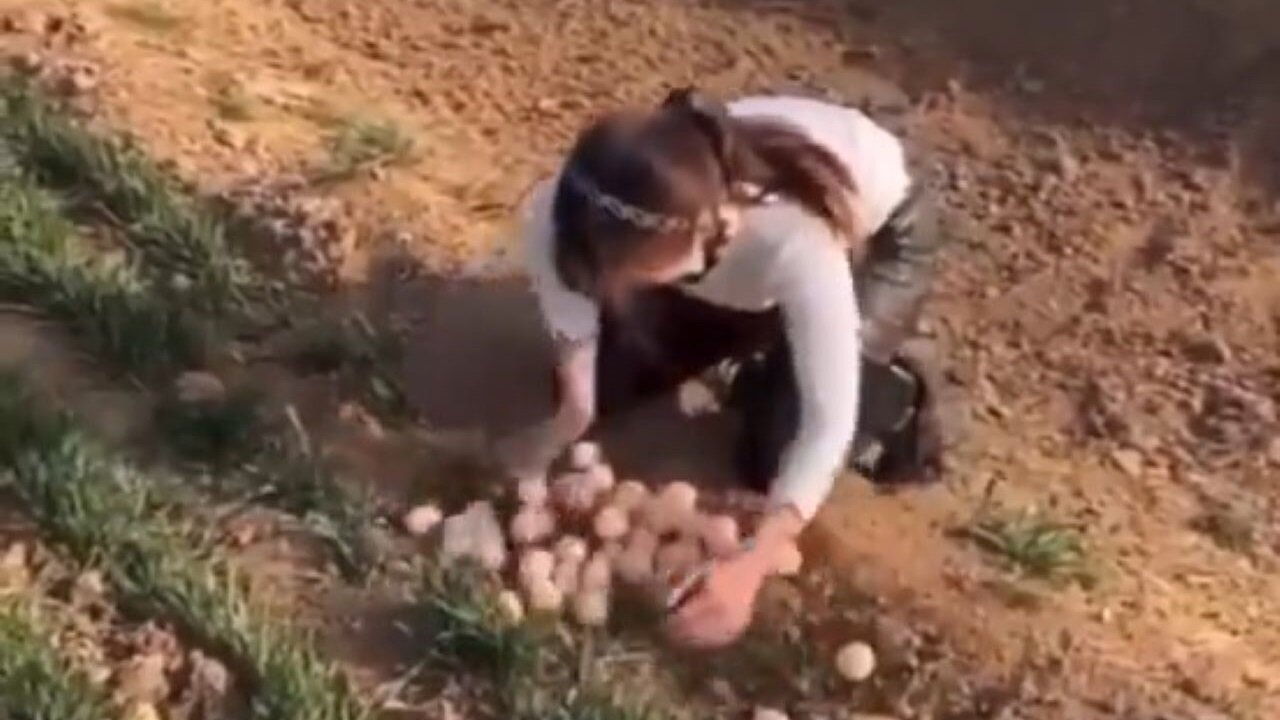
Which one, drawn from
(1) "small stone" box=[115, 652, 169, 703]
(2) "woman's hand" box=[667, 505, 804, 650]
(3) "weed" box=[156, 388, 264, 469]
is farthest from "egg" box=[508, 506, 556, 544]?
(1) "small stone" box=[115, 652, 169, 703]

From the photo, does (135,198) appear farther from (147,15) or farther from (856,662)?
(856,662)

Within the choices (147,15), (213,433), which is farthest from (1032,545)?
(147,15)

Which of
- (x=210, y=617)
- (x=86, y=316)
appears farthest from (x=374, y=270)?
(x=210, y=617)

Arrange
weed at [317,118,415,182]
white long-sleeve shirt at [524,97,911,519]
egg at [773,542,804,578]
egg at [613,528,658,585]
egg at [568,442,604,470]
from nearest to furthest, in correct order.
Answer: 1. white long-sleeve shirt at [524,97,911,519]
2. egg at [773,542,804,578]
3. egg at [613,528,658,585]
4. egg at [568,442,604,470]
5. weed at [317,118,415,182]

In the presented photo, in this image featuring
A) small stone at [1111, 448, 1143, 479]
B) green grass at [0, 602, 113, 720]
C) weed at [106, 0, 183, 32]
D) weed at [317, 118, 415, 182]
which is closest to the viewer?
green grass at [0, 602, 113, 720]

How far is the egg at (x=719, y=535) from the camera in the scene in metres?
3.44

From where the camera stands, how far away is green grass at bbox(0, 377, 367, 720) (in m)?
3.31

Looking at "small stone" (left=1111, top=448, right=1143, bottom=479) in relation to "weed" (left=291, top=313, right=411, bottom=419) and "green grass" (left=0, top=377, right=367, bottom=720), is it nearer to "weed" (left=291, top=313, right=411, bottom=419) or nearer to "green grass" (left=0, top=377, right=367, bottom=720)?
"weed" (left=291, top=313, right=411, bottom=419)

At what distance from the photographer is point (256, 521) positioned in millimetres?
3488

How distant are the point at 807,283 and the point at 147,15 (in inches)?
58.9

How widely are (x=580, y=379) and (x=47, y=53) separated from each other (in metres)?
1.07

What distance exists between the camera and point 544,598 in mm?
3408

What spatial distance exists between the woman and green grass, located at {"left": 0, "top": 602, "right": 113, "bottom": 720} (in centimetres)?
62

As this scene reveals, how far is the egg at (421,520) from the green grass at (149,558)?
211 millimetres
